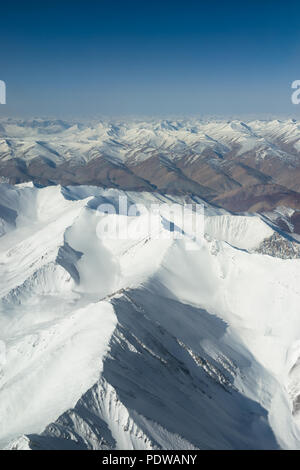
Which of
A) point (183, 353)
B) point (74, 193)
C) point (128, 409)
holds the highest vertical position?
point (128, 409)

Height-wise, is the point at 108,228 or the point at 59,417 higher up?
the point at 59,417

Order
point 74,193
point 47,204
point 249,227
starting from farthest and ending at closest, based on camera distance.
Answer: point 74,193 → point 47,204 → point 249,227

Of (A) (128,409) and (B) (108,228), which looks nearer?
(A) (128,409)

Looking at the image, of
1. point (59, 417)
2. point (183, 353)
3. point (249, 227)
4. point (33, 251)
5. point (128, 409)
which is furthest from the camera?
point (249, 227)

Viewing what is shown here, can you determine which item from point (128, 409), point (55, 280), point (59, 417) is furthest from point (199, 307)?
point (59, 417)

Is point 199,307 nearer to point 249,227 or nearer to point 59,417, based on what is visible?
point 59,417

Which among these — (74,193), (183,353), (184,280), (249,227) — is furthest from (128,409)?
(74,193)
